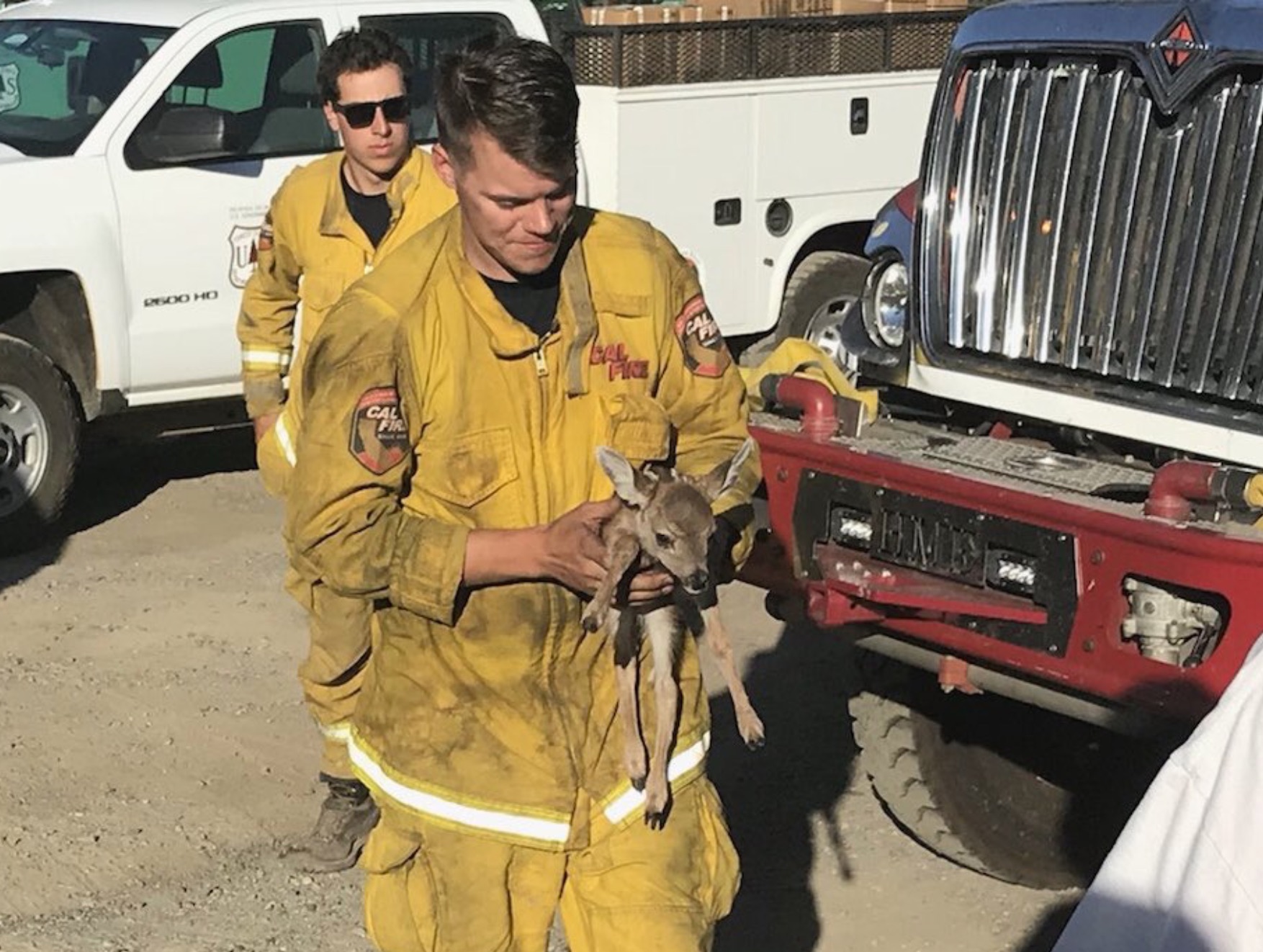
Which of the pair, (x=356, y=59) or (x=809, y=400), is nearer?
(x=809, y=400)

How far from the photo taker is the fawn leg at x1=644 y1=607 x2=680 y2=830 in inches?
133

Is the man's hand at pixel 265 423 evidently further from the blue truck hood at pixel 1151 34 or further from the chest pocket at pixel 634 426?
the chest pocket at pixel 634 426

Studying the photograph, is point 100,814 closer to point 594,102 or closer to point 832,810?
point 832,810

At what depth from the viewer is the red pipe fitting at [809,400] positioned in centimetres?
483

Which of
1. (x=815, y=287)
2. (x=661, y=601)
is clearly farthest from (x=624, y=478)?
(x=815, y=287)

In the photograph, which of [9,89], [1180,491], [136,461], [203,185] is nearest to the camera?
[1180,491]

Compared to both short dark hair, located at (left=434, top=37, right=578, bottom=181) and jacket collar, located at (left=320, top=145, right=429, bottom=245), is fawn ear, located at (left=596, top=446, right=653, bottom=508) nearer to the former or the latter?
short dark hair, located at (left=434, top=37, right=578, bottom=181)

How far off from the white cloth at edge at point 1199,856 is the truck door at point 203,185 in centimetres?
685

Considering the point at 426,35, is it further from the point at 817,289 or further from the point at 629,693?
the point at 629,693

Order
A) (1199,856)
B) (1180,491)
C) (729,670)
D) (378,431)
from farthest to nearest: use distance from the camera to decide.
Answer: (1180,491) < (729,670) < (378,431) < (1199,856)

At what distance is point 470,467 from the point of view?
3.23m

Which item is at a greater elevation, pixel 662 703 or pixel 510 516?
pixel 510 516

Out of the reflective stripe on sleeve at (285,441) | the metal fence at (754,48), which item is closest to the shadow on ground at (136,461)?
the metal fence at (754,48)

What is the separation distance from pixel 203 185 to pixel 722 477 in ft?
19.3
